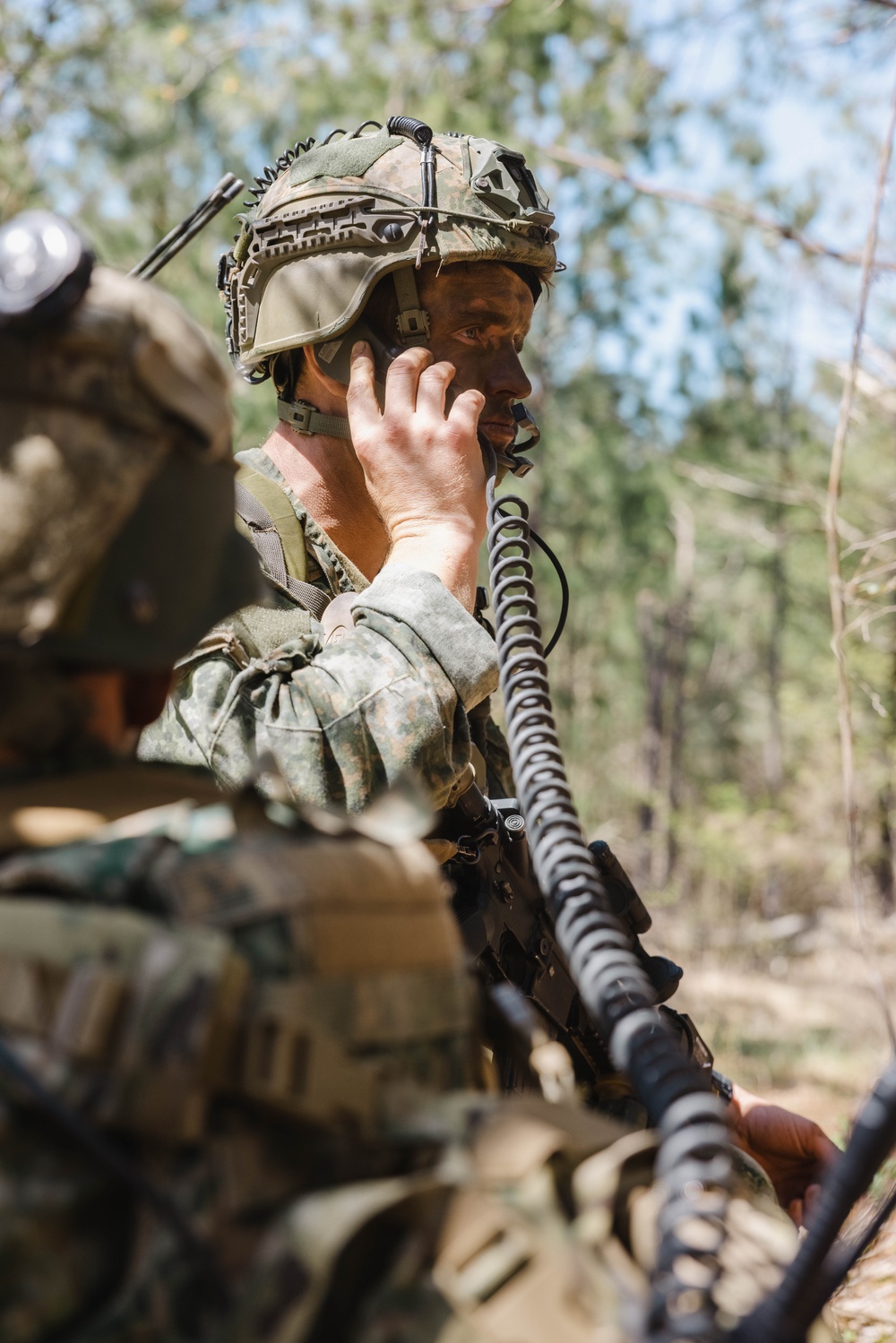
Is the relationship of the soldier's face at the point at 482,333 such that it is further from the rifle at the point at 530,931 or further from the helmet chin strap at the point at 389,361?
the rifle at the point at 530,931

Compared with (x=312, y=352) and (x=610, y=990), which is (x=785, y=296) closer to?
(x=312, y=352)

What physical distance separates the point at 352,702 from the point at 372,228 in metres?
1.36

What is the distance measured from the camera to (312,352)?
316 cm

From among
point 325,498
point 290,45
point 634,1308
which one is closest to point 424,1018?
point 634,1308

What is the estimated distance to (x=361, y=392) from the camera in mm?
2898

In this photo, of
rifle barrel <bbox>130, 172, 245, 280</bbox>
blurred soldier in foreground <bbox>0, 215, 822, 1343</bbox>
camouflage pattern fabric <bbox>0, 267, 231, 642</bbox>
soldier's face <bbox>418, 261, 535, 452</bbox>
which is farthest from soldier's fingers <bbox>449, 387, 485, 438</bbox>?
camouflage pattern fabric <bbox>0, 267, 231, 642</bbox>

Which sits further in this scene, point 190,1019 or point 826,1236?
point 826,1236

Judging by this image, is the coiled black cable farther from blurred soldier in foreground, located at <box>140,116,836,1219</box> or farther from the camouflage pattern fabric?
the camouflage pattern fabric

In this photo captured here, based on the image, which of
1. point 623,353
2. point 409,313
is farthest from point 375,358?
point 623,353

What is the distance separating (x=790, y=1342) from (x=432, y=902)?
56 cm

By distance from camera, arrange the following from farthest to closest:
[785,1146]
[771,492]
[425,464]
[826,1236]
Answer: [771,492] → [785,1146] → [425,464] → [826,1236]

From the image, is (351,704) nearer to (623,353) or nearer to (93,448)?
(93,448)

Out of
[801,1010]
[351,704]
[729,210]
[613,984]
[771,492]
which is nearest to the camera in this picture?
[613,984]

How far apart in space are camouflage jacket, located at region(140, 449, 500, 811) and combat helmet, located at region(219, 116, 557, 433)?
0.92m
